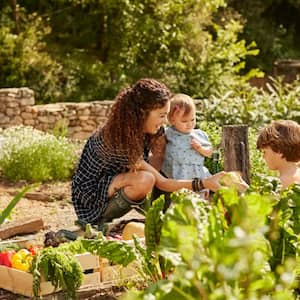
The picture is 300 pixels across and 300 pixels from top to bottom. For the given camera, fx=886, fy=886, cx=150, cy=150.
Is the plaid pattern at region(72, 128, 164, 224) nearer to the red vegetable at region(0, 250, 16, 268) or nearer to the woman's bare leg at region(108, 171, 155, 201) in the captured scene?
the woman's bare leg at region(108, 171, 155, 201)

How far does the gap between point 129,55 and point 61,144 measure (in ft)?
18.7

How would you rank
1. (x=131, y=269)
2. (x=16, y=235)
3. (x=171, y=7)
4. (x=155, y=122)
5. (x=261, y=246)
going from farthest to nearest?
1. (x=171, y=7)
2. (x=16, y=235)
3. (x=155, y=122)
4. (x=131, y=269)
5. (x=261, y=246)

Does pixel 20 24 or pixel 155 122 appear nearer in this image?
pixel 155 122

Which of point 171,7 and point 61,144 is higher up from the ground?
point 171,7

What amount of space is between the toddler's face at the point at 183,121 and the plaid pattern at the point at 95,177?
0.56m

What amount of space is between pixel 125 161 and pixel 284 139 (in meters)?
1.31

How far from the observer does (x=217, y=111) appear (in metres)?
10.7

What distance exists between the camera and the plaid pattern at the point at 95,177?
593 centimetres

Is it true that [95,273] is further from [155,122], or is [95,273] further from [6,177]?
[6,177]

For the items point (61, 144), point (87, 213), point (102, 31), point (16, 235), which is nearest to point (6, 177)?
point (61, 144)

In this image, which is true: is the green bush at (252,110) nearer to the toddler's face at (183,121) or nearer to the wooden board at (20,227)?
the wooden board at (20,227)

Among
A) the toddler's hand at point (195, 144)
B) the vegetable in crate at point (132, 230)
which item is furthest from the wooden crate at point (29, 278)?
the toddler's hand at point (195, 144)

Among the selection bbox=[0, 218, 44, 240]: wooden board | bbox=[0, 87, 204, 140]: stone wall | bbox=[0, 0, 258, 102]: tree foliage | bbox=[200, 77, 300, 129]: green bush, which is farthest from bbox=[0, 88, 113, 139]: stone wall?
bbox=[0, 218, 44, 240]: wooden board

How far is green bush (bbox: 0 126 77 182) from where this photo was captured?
1002 centimetres
